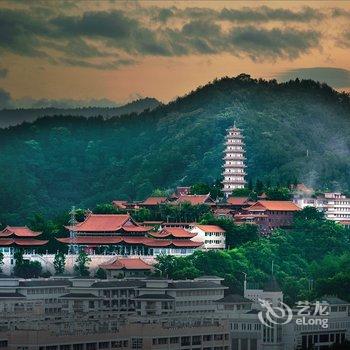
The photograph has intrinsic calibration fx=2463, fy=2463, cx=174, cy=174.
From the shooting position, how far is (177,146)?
119062 millimetres

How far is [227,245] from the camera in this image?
9419cm

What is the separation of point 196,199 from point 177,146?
1910cm

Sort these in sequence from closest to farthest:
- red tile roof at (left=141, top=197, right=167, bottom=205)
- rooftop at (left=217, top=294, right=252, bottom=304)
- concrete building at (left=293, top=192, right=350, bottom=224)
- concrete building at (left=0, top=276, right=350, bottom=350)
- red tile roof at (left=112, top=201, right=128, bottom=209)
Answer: concrete building at (left=0, top=276, right=350, bottom=350) < rooftop at (left=217, top=294, right=252, bottom=304) < red tile roof at (left=112, top=201, right=128, bottom=209) < red tile roof at (left=141, top=197, right=167, bottom=205) < concrete building at (left=293, top=192, right=350, bottom=224)

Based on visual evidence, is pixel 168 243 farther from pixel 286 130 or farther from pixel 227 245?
pixel 286 130

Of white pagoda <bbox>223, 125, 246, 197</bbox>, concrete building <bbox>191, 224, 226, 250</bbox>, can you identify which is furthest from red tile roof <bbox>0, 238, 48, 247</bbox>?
white pagoda <bbox>223, 125, 246, 197</bbox>

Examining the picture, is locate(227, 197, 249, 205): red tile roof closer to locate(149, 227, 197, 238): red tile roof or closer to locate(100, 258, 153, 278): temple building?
locate(149, 227, 197, 238): red tile roof

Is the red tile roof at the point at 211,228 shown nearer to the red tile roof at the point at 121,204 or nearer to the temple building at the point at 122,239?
the temple building at the point at 122,239

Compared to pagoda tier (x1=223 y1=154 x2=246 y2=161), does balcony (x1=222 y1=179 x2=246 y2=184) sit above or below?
below

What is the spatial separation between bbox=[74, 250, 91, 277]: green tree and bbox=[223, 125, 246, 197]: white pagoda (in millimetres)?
18349

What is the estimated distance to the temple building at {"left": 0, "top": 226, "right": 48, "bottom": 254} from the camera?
91438 millimetres

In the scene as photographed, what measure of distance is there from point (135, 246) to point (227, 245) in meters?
4.39

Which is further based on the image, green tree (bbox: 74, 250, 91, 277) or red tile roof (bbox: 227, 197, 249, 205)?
red tile roof (bbox: 227, 197, 249, 205)

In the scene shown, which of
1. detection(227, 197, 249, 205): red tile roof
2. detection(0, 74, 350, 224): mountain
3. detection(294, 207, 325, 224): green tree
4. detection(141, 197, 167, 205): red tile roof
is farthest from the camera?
detection(0, 74, 350, 224): mountain

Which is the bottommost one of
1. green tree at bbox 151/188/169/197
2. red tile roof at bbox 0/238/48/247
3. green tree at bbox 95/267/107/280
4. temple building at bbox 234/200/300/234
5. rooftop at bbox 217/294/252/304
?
green tree at bbox 95/267/107/280
